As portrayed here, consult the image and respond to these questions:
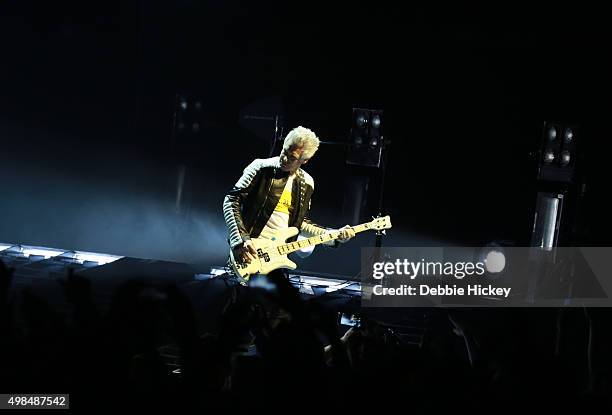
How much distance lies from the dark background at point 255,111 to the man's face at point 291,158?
4.02 m

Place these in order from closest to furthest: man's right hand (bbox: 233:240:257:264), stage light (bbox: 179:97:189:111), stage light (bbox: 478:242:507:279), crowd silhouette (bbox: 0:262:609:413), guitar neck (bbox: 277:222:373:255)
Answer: crowd silhouette (bbox: 0:262:609:413) → man's right hand (bbox: 233:240:257:264) → guitar neck (bbox: 277:222:373:255) → stage light (bbox: 478:242:507:279) → stage light (bbox: 179:97:189:111)

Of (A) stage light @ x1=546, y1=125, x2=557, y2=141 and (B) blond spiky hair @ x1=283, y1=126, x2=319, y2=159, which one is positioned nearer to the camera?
(B) blond spiky hair @ x1=283, y1=126, x2=319, y2=159

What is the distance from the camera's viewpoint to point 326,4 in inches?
340

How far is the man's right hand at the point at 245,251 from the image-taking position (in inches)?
193

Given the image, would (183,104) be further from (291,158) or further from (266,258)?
(266,258)

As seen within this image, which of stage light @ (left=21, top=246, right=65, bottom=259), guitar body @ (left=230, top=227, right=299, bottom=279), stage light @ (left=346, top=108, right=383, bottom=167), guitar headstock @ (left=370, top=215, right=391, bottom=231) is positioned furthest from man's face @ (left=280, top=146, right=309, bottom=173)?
stage light @ (left=21, top=246, right=65, bottom=259)

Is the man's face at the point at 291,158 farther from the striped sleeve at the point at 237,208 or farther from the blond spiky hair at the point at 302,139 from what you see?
the striped sleeve at the point at 237,208

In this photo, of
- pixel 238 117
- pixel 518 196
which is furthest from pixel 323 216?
pixel 518 196

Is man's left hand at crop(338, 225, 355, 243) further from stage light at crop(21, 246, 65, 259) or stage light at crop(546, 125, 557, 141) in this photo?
stage light at crop(21, 246, 65, 259)

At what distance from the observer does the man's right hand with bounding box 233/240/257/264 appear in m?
4.90

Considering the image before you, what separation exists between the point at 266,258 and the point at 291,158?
74 centimetres

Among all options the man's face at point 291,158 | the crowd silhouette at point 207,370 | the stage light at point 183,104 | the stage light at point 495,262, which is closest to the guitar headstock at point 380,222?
the man's face at point 291,158

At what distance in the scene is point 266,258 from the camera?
5.11m

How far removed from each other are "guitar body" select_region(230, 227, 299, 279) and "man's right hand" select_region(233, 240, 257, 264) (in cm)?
7
